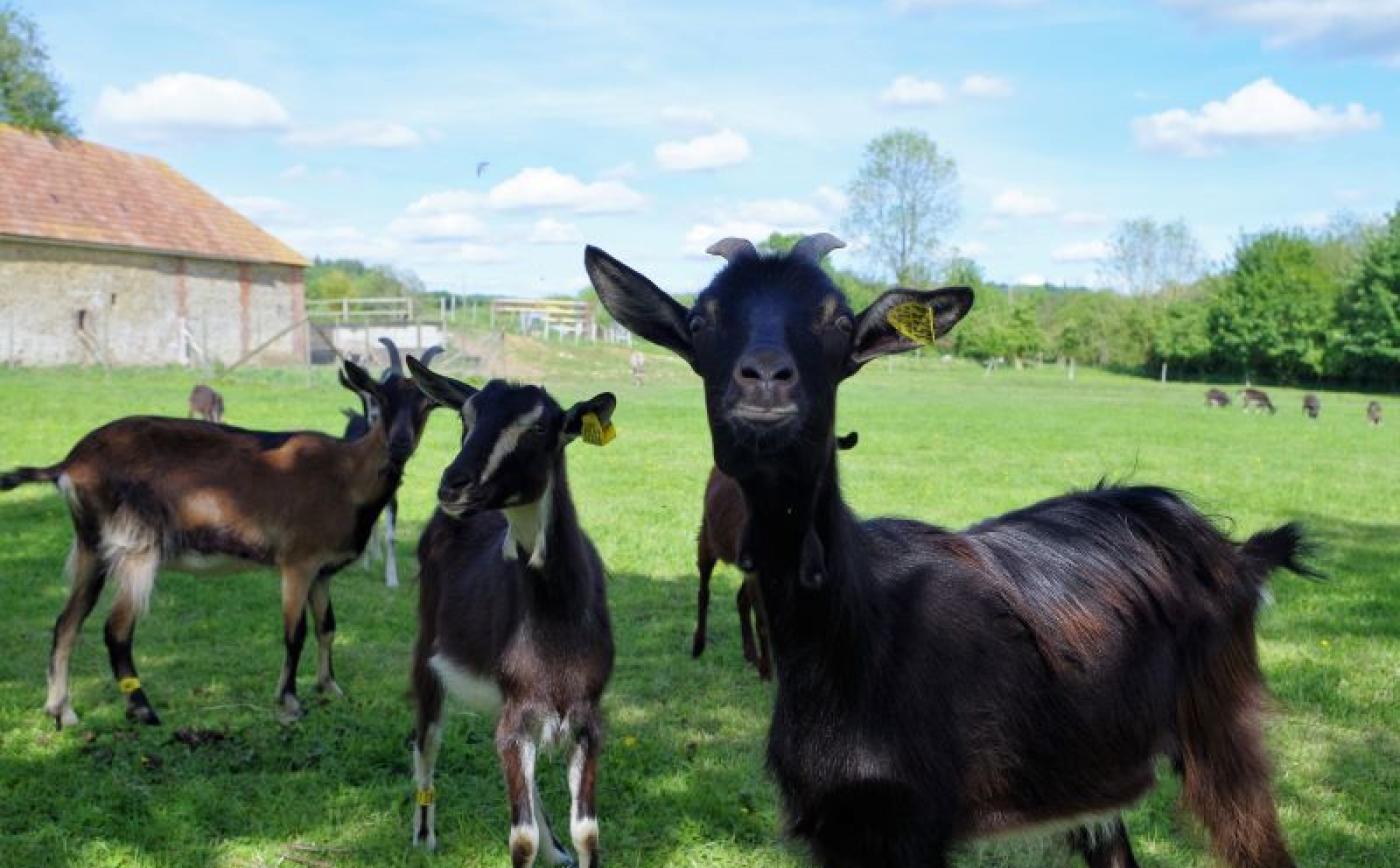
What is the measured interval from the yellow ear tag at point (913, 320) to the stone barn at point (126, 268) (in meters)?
38.4

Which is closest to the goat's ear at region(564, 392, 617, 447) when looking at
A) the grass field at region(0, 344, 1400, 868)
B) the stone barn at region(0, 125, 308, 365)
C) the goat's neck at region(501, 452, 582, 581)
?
the goat's neck at region(501, 452, 582, 581)

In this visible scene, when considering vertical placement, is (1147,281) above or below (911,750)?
above

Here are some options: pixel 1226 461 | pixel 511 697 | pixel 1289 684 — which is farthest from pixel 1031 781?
pixel 1226 461

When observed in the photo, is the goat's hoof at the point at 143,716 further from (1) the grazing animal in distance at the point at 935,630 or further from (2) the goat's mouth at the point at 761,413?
(2) the goat's mouth at the point at 761,413

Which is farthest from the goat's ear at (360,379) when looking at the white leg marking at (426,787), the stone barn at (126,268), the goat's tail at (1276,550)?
the stone barn at (126,268)

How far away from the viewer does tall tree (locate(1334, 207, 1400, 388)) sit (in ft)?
201

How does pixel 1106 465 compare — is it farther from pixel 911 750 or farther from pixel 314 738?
Answer: pixel 911 750

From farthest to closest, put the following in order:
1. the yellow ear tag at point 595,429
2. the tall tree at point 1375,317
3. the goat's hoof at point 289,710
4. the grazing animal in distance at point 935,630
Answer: the tall tree at point 1375,317, the goat's hoof at point 289,710, the yellow ear tag at point 595,429, the grazing animal in distance at point 935,630

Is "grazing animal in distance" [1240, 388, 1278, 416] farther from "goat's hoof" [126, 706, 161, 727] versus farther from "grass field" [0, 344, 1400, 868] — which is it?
"goat's hoof" [126, 706, 161, 727]

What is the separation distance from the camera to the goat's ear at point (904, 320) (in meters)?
3.08

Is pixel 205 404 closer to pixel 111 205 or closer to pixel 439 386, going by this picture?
pixel 439 386

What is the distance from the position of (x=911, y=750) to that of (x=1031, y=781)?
53 centimetres

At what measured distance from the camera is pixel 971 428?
27312 mm

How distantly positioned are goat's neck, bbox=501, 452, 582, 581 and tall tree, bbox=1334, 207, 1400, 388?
66.9 m
